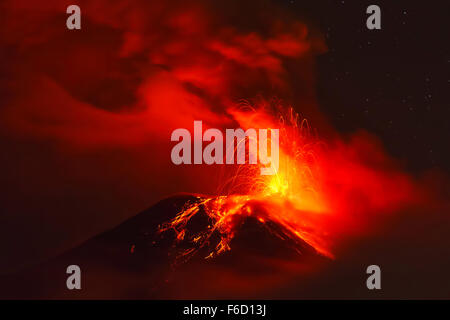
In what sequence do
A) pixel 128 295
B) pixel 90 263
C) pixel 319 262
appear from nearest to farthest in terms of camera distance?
pixel 128 295
pixel 319 262
pixel 90 263

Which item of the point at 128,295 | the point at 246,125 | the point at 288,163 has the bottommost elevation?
the point at 128,295

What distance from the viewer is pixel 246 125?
54.5ft

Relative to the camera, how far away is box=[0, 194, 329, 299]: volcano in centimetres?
1542

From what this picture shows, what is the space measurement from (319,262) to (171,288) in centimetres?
422

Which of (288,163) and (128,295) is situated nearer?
(128,295)

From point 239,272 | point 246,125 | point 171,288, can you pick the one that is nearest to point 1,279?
point 171,288

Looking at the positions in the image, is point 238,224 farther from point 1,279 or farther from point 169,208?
point 1,279

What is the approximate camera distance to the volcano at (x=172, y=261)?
15422 millimetres

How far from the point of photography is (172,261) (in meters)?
16.9

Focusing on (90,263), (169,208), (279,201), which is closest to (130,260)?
(90,263)

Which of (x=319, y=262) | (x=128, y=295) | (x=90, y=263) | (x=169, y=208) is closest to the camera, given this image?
(x=128, y=295)

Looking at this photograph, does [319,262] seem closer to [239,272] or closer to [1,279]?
[239,272]

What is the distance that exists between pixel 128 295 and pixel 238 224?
13.8 feet

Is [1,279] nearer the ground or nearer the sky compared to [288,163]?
nearer the ground
